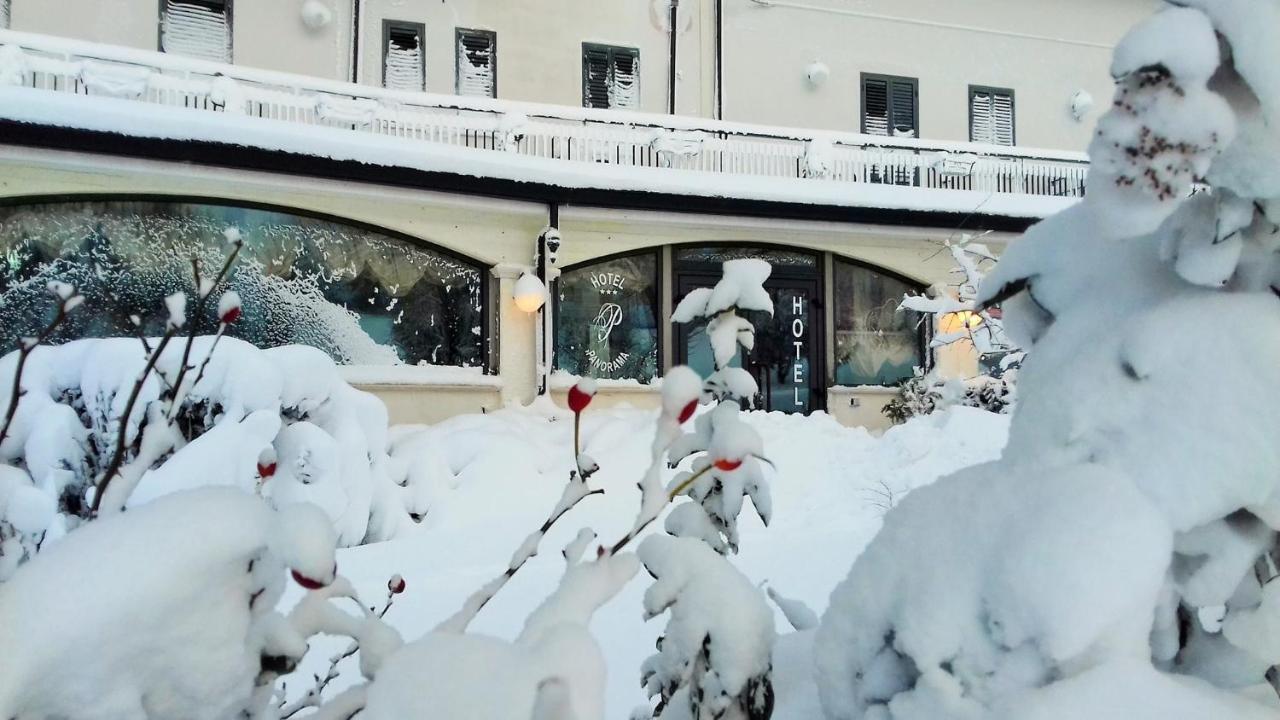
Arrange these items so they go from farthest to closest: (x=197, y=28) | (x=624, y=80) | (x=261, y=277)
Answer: (x=624, y=80) < (x=197, y=28) < (x=261, y=277)

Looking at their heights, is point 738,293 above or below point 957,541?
above

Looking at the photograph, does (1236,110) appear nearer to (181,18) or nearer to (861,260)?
(861,260)

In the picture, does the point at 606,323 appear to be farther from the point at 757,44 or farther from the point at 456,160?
the point at 757,44

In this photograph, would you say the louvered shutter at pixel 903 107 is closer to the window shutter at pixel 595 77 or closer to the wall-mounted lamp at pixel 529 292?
the window shutter at pixel 595 77

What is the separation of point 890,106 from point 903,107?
0.27 metres

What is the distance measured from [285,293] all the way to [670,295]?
566 centimetres

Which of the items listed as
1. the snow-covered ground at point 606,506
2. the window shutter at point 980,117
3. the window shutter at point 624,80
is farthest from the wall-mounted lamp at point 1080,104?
the snow-covered ground at point 606,506

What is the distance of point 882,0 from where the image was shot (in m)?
15.9

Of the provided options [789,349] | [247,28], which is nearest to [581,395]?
[789,349]

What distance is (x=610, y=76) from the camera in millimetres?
A: 14633

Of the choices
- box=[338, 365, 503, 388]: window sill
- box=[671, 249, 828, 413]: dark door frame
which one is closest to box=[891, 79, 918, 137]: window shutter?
box=[671, 249, 828, 413]: dark door frame

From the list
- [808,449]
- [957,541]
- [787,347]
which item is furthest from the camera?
[787,347]

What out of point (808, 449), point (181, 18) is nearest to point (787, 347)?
point (808, 449)

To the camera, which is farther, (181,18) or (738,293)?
(181,18)
